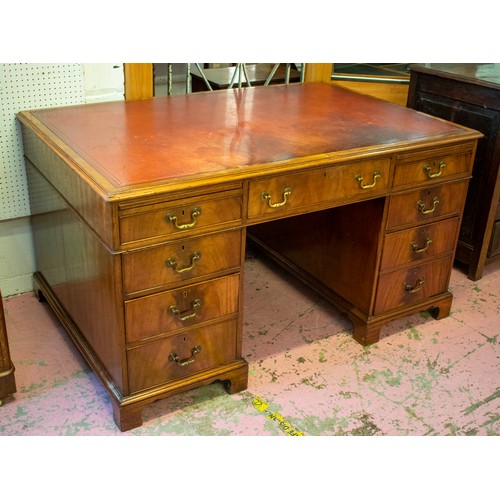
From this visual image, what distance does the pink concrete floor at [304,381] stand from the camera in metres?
2.24

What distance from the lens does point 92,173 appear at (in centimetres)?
194

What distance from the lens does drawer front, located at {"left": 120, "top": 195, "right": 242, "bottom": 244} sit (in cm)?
189

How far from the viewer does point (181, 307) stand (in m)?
2.12

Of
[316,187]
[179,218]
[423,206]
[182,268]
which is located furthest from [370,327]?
[179,218]

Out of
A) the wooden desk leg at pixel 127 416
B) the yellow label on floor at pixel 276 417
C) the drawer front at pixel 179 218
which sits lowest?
the yellow label on floor at pixel 276 417

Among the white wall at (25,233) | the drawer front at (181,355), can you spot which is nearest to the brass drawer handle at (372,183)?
the drawer front at (181,355)

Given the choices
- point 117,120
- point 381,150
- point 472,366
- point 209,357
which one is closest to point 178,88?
point 117,120

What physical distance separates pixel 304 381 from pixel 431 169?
35.8 inches

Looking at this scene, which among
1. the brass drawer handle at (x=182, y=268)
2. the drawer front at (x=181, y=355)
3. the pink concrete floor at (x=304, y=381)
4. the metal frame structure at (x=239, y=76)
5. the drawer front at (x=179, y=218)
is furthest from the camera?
the metal frame structure at (x=239, y=76)

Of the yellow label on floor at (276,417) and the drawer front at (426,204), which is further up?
the drawer front at (426,204)

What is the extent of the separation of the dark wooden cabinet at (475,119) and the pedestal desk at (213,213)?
0.41 metres

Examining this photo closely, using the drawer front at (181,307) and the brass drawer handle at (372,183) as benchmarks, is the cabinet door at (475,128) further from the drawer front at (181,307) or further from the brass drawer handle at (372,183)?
the drawer front at (181,307)

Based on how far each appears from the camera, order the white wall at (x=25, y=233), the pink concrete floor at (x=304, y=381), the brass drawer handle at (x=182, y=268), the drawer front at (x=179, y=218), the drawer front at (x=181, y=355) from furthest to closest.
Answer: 1. the white wall at (x=25, y=233)
2. the pink concrete floor at (x=304, y=381)
3. the drawer front at (x=181, y=355)
4. the brass drawer handle at (x=182, y=268)
5. the drawer front at (x=179, y=218)

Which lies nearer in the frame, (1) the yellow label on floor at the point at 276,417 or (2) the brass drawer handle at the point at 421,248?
(1) the yellow label on floor at the point at 276,417
